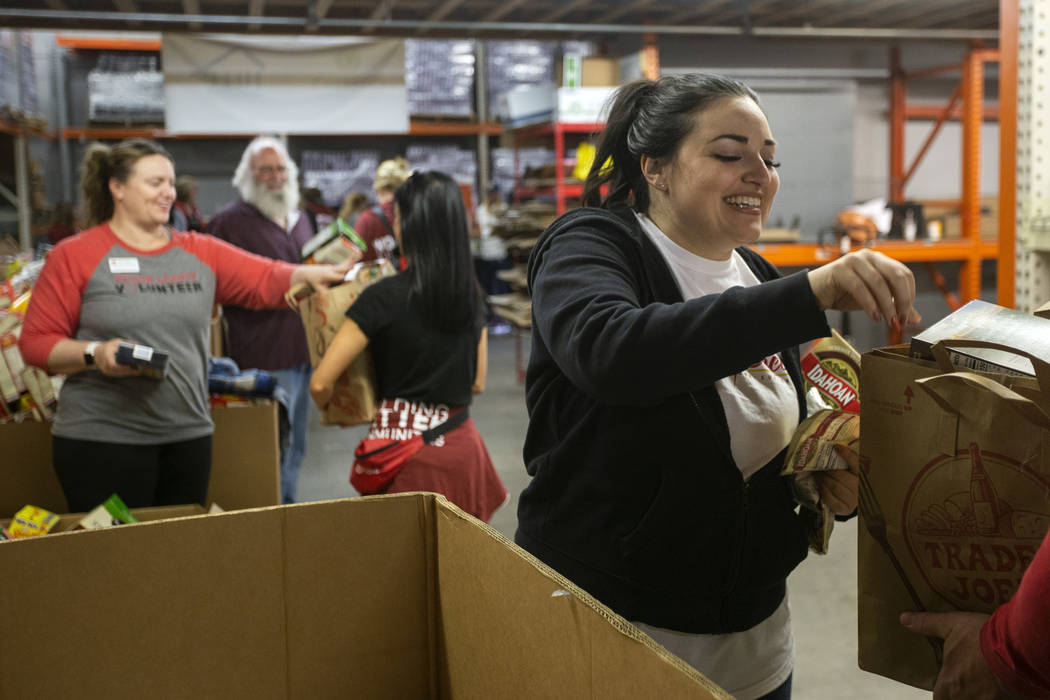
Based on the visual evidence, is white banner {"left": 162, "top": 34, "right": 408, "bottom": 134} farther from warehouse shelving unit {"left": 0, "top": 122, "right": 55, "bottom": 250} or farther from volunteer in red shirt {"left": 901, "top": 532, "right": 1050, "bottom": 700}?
volunteer in red shirt {"left": 901, "top": 532, "right": 1050, "bottom": 700}

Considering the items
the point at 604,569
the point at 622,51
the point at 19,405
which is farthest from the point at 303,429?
the point at 622,51

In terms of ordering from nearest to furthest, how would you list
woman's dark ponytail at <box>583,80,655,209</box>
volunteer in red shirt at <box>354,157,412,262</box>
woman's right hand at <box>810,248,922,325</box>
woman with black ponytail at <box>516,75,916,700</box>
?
1. woman's right hand at <box>810,248,922,325</box>
2. woman with black ponytail at <box>516,75,916,700</box>
3. woman's dark ponytail at <box>583,80,655,209</box>
4. volunteer in red shirt at <box>354,157,412,262</box>

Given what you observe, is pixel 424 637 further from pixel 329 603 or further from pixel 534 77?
pixel 534 77

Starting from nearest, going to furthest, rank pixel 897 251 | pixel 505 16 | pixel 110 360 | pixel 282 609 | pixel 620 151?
pixel 282 609 → pixel 620 151 → pixel 110 360 → pixel 505 16 → pixel 897 251

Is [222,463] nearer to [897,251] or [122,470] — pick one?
[122,470]

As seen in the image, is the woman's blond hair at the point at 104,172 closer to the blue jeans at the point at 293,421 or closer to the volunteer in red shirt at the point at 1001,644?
the blue jeans at the point at 293,421

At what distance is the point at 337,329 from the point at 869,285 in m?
1.96

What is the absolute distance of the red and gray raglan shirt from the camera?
2.56 metres

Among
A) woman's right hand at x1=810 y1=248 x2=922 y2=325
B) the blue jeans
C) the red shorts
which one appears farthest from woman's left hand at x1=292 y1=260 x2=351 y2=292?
woman's right hand at x1=810 y1=248 x2=922 y2=325

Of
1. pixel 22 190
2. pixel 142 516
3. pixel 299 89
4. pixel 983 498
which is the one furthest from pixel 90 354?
pixel 22 190

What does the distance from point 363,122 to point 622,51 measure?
228cm

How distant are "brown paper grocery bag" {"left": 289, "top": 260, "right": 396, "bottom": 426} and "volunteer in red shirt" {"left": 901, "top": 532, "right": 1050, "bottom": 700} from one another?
1.94 m

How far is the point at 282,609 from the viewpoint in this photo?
43.9 inches

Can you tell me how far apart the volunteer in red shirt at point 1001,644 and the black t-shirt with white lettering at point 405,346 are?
5.97ft
